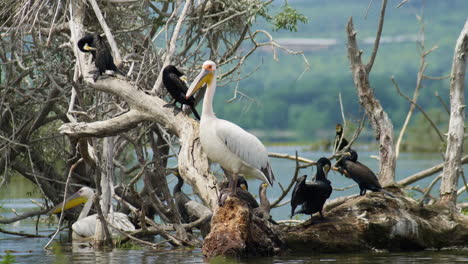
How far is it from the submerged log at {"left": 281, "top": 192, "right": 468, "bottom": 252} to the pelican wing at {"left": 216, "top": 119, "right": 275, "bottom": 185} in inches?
32.0

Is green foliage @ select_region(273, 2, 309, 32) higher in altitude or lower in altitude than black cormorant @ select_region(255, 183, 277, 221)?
higher

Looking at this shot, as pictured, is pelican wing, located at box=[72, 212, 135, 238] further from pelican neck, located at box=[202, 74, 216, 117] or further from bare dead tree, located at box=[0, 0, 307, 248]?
pelican neck, located at box=[202, 74, 216, 117]

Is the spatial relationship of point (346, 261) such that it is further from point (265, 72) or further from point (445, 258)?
point (265, 72)

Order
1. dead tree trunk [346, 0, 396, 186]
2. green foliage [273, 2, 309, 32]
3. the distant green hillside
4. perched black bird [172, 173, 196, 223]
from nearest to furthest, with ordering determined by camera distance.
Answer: dead tree trunk [346, 0, 396, 186]
perched black bird [172, 173, 196, 223]
green foliage [273, 2, 309, 32]
the distant green hillside

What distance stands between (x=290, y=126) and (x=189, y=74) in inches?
2507

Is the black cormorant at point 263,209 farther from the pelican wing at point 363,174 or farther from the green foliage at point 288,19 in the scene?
the green foliage at point 288,19

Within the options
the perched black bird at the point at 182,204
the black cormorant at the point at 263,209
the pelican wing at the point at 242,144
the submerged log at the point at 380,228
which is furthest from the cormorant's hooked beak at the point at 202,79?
the perched black bird at the point at 182,204

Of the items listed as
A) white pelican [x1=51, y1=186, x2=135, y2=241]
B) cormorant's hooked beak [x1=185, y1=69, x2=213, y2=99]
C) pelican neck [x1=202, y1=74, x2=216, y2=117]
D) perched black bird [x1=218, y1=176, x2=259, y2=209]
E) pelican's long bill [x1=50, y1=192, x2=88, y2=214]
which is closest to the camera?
perched black bird [x1=218, y1=176, x2=259, y2=209]

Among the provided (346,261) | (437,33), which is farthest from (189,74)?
(437,33)

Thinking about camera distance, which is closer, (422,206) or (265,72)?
(422,206)

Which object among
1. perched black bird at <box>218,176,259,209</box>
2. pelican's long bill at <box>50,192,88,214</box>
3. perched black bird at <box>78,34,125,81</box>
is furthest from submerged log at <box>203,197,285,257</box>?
pelican's long bill at <box>50,192,88,214</box>

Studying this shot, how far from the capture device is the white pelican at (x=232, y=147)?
698 centimetres

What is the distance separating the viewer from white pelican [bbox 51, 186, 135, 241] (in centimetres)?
946

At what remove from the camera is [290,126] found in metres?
73.4
